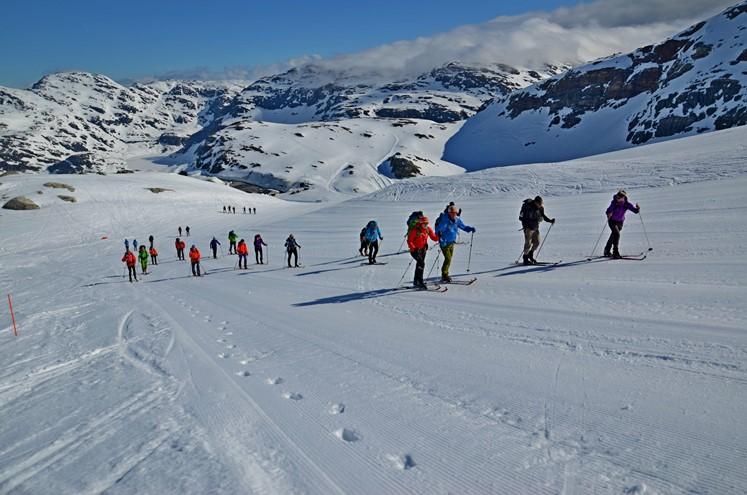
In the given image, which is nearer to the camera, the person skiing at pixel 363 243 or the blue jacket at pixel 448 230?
the blue jacket at pixel 448 230

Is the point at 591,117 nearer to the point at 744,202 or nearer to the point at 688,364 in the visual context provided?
the point at 744,202

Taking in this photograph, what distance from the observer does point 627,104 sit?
5108 inches

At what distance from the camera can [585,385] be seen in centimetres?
455

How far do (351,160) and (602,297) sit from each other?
5411 inches

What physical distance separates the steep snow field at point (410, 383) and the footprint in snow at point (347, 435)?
2cm

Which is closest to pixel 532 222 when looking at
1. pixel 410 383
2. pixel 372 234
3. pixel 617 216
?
pixel 617 216

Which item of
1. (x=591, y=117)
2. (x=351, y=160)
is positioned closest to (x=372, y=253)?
(x=351, y=160)

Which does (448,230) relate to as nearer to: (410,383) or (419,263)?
(419,263)

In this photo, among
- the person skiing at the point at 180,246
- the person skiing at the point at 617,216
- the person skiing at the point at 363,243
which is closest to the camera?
the person skiing at the point at 617,216

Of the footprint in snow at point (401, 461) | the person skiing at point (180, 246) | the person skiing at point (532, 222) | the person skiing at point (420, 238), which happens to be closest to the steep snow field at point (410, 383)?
the footprint in snow at point (401, 461)

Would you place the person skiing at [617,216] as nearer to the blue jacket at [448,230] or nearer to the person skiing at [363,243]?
the blue jacket at [448,230]

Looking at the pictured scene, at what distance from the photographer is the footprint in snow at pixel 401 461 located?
356 centimetres

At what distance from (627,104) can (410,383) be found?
152 metres

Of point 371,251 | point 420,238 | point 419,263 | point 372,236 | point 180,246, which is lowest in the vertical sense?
point 180,246
